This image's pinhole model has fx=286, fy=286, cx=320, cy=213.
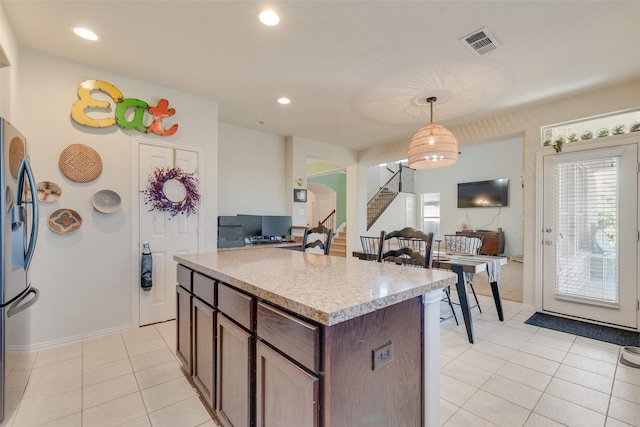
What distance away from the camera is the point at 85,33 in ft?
7.74

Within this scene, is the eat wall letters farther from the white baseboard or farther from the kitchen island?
the kitchen island

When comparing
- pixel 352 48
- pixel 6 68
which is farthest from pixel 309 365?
pixel 6 68

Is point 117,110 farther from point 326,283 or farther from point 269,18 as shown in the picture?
point 326,283

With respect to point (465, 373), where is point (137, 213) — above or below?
above

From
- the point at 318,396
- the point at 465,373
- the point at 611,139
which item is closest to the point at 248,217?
the point at 465,373

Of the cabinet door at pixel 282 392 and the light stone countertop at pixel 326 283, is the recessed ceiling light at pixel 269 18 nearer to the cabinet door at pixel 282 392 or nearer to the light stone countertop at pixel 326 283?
the light stone countertop at pixel 326 283

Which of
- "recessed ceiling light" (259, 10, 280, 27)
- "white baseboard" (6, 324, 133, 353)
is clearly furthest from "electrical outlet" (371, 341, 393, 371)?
"white baseboard" (6, 324, 133, 353)

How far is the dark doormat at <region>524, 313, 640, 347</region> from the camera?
2.86 meters

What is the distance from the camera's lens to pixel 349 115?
13.7ft

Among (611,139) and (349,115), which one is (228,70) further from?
(611,139)

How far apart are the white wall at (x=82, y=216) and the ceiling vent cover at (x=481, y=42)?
320cm

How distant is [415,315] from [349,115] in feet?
11.2

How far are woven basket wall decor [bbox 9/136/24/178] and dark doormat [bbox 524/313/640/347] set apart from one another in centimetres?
479

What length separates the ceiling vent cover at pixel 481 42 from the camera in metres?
2.32
